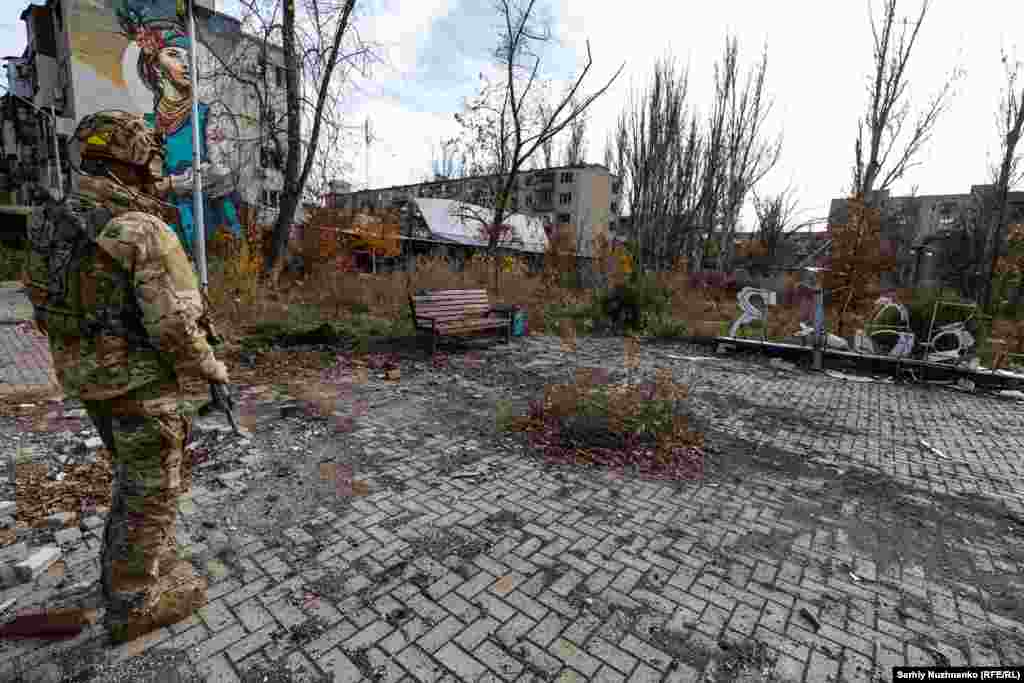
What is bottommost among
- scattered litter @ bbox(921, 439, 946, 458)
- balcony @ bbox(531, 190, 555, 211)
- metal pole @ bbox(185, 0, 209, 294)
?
scattered litter @ bbox(921, 439, 946, 458)

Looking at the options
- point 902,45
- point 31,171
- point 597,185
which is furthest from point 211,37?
point 597,185

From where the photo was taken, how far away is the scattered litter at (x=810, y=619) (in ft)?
7.43

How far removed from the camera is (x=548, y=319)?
11.9 metres

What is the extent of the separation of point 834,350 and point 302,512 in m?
9.33

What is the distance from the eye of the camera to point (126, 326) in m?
1.83

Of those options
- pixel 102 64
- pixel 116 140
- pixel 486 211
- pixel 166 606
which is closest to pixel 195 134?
pixel 116 140

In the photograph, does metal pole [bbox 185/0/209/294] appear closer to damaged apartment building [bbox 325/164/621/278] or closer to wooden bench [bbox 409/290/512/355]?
wooden bench [bbox 409/290/512/355]

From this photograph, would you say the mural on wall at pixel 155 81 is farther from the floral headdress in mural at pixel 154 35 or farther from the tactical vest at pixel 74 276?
the tactical vest at pixel 74 276

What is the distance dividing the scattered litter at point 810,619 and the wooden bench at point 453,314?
6192 mm

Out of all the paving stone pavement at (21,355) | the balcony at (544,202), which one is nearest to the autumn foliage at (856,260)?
the paving stone pavement at (21,355)

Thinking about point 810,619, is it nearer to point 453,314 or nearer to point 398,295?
point 453,314

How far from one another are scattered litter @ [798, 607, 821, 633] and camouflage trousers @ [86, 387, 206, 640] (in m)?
2.92

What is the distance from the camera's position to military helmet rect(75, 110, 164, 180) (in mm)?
1808

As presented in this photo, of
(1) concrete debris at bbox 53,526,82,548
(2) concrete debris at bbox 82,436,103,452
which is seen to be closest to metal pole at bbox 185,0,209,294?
(2) concrete debris at bbox 82,436,103,452
